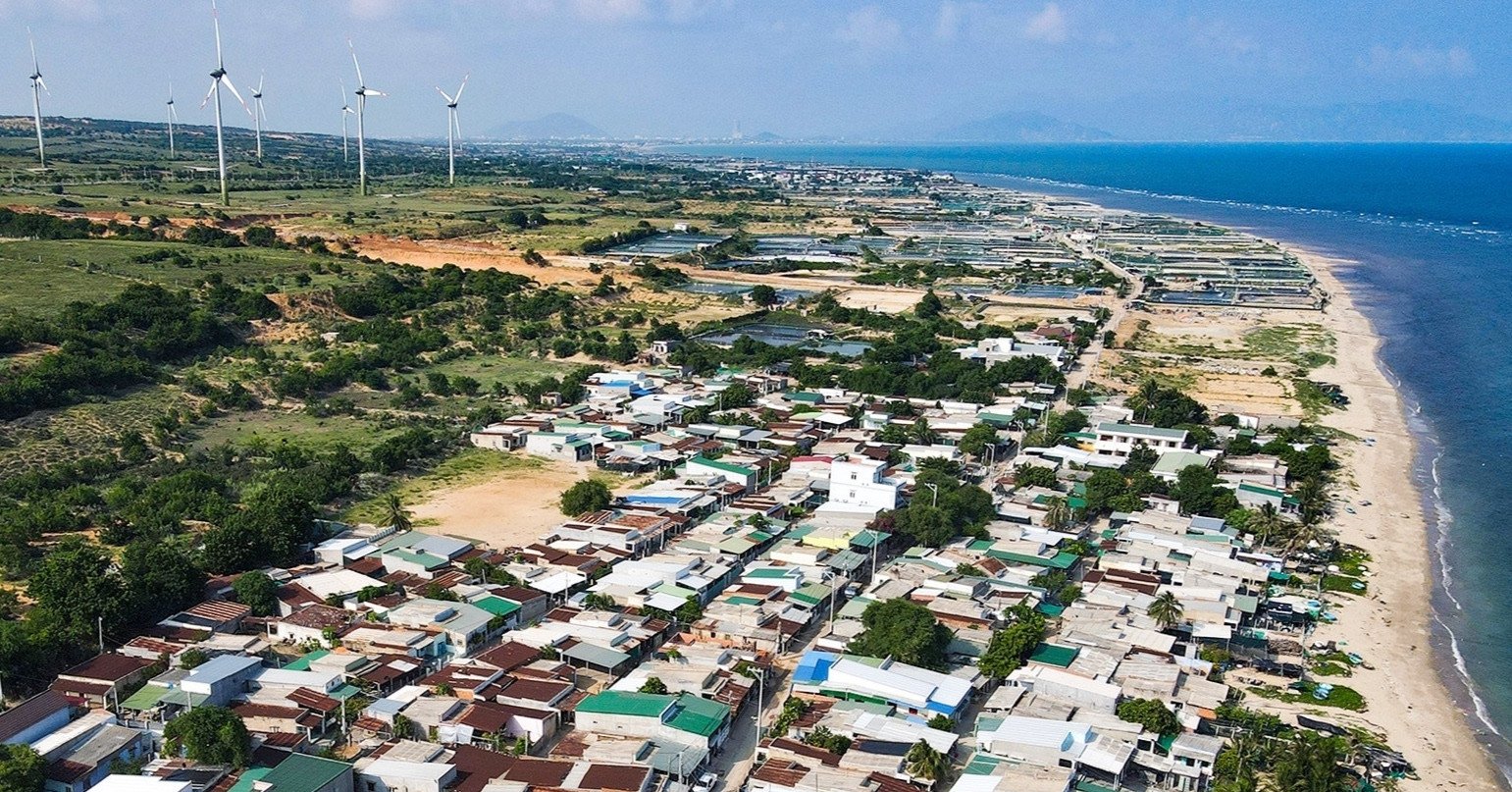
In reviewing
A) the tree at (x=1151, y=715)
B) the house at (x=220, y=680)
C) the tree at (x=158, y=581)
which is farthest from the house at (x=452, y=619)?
the tree at (x=1151, y=715)

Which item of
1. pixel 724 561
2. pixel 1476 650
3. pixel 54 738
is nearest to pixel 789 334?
pixel 724 561

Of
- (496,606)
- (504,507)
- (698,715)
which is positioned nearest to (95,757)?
(496,606)

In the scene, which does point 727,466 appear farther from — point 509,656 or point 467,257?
point 467,257

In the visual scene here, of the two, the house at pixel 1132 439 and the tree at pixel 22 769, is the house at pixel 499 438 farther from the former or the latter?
the tree at pixel 22 769

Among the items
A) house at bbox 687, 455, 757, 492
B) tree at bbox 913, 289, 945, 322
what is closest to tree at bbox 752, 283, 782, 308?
tree at bbox 913, 289, 945, 322

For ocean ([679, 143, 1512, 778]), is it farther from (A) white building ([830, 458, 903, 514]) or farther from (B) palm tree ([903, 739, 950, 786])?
(A) white building ([830, 458, 903, 514])

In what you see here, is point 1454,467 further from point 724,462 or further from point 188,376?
point 188,376
